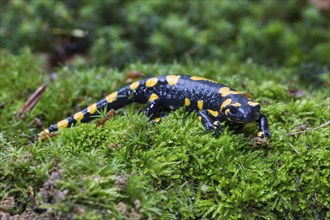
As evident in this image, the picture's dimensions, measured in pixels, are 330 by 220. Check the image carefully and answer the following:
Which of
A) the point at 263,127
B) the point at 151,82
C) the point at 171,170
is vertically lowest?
the point at 171,170

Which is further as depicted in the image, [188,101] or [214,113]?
[188,101]

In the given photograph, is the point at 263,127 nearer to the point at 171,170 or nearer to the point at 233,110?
the point at 233,110

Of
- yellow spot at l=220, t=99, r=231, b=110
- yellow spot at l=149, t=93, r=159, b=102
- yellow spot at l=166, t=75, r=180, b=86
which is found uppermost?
yellow spot at l=166, t=75, r=180, b=86

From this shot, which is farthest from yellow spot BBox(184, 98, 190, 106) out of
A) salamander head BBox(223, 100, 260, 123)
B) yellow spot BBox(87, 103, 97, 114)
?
yellow spot BBox(87, 103, 97, 114)

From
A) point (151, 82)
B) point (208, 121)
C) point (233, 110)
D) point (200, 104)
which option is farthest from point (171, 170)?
point (151, 82)

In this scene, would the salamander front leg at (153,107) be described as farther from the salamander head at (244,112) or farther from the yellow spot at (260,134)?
the yellow spot at (260,134)

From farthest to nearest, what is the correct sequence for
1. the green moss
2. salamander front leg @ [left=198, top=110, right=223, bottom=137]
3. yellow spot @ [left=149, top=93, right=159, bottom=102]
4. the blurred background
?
the blurred background, yellow spot @ [left=149, top=93, right=159, bottom=102], salamander front leg @ [left=198, top=110, right=223, bottom=137], the green moss

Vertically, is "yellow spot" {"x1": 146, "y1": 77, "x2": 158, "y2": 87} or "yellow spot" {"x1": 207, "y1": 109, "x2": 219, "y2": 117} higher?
"yellow spot" {"x1": 146, "y1": 77, "x2": 158, "y2": 87}

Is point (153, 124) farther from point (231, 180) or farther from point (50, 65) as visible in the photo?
point (50, 65)

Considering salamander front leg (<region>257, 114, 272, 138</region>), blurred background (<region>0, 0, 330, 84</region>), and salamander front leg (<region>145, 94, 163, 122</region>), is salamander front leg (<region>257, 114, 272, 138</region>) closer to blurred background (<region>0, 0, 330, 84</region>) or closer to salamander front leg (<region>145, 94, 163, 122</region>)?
salamander front leg (<region>145, 94, 163, 122</region>)
